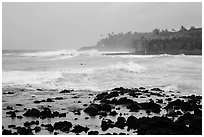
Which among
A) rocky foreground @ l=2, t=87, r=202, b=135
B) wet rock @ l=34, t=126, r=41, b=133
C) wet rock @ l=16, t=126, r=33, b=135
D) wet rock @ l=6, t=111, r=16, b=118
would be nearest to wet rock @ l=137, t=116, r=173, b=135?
rocky foreground @ l=2, t=87, r=202, b=135

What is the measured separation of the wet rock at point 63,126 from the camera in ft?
26.8

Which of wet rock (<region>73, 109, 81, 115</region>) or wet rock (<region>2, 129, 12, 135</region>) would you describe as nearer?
wet rock (<region>2, 129, 12, 135</region>)

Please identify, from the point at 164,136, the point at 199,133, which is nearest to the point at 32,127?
the point at 164,136

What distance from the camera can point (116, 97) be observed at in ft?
42.1

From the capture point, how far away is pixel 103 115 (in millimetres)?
9766

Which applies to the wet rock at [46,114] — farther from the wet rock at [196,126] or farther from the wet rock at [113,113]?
the wet rock at [196,126]

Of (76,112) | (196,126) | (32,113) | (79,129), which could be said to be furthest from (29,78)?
(196,126)

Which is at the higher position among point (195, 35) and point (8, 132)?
point (195, 35)

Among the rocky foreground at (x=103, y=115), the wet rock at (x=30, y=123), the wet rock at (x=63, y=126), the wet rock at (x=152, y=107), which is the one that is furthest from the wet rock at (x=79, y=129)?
the wet rock at (x=152, y=107)

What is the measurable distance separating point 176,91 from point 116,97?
12.1ft

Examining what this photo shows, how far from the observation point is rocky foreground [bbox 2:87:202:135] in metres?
7.86

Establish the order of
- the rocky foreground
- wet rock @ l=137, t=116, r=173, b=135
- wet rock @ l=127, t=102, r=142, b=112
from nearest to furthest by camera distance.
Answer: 1. wet rock @ l=137, t=116, r=173, b=135
2. the rocky foreground
3. wet rock @ l=127, t=102, r=142, b=112

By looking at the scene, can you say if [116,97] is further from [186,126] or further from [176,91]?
[186,126]

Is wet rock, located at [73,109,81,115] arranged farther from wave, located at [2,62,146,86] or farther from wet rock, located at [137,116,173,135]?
wave, located at [2,62,146,86]
